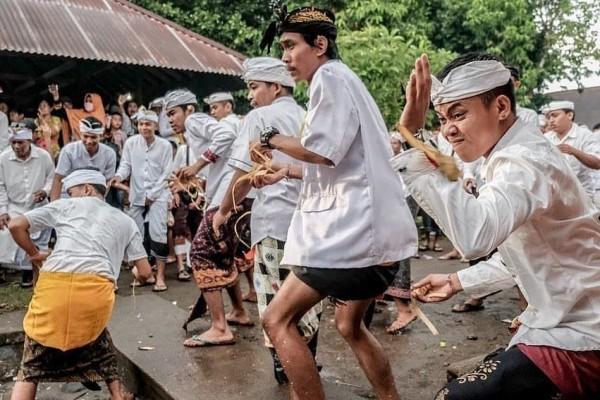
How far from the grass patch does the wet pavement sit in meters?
1.10

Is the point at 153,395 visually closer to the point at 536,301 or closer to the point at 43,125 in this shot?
the point at 536,301

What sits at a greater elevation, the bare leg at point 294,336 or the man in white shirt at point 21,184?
the bare leg at point 294,336

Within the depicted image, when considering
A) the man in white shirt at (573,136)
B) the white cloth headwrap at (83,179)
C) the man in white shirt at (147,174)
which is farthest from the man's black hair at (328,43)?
the man in white shirt at (147,174)

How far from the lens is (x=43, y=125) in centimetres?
921

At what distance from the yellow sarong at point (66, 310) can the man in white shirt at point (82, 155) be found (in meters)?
3.27

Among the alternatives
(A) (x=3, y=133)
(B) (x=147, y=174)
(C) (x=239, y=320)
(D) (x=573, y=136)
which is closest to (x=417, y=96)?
(C) (x=239, y=320)

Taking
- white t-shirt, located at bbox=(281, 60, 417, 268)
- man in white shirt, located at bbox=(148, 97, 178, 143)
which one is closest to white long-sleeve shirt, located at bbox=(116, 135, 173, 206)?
man in white shirt, located at bbox=(148, 97, 178, 143)

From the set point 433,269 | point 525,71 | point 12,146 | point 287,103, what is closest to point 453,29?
point 525,71

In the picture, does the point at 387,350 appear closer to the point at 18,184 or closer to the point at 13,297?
the point at 13,297

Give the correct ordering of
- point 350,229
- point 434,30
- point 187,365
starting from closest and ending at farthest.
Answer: point 350,229 → point 187,365 → point 434,30

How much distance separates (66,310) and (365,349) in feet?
5.62

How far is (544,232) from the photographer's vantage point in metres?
1.83

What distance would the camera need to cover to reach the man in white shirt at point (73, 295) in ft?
11.3

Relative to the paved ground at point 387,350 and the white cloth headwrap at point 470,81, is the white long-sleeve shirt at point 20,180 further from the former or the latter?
the white cloth headwrap at point 470,81
